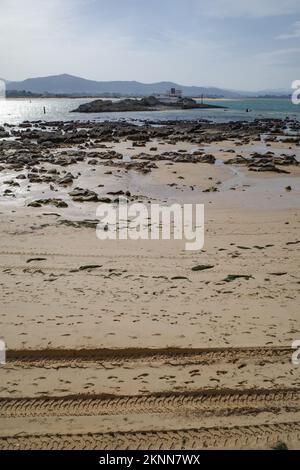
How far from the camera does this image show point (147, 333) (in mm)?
4770

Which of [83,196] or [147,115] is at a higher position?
[147,115]

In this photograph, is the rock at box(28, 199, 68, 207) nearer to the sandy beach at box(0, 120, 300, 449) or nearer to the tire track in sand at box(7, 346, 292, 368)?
the sandy beach at box(0, 120, 300, 449)

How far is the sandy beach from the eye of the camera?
134 inches

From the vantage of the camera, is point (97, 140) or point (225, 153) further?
point (97, 140)

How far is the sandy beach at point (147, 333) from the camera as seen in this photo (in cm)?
341

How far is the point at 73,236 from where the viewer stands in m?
8.39

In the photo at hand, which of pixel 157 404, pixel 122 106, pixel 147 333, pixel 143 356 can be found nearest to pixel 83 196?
pixel 147 333

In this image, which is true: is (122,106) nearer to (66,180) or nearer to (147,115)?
(147,115)

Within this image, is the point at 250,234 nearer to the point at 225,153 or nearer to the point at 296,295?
the point at 296,295

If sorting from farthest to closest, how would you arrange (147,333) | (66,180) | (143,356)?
(66,180), (147,333), (143,356)

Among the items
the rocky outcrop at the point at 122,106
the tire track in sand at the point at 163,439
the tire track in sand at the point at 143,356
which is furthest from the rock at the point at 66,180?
the rocky outcrop at the point at 122,106

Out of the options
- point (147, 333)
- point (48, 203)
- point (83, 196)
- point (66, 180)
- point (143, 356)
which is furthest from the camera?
point (66, 180)

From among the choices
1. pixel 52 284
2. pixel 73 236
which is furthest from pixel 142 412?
pixel 73 236
